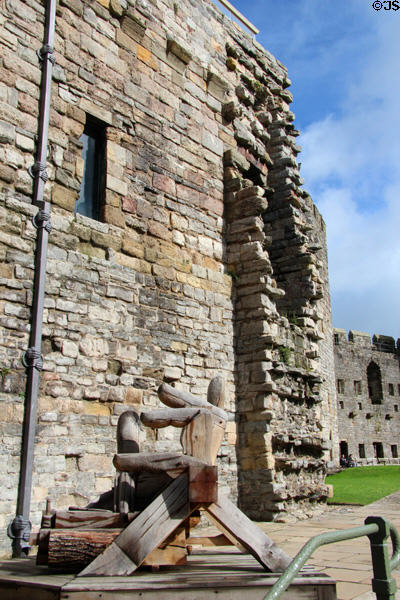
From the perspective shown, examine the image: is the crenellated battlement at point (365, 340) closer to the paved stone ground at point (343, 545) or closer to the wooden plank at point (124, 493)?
the paved stone ground at point (343, 545)

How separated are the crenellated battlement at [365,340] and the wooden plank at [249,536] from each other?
97.1 ft

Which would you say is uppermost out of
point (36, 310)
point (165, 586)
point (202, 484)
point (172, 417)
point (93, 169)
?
point (93, 169)

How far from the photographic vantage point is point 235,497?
7.43 m

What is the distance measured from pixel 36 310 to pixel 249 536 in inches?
126

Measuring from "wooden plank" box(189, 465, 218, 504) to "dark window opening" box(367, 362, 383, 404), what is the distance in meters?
32.1

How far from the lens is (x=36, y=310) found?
5406mm

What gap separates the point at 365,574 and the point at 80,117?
5.40m

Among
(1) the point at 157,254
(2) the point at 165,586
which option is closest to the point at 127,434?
(2) the point at 165,586

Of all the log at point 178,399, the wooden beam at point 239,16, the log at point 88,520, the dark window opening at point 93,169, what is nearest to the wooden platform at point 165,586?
the log at point 88,520

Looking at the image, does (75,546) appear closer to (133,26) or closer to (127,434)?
(127,434)

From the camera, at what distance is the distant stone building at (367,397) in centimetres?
3119

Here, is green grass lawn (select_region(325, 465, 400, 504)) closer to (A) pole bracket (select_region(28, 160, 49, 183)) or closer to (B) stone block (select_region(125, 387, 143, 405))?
(B) stone block (select_region(125, 387, 143, 405))

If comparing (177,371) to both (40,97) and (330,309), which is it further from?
(330,309)

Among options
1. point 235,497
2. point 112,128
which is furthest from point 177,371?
point 112,128
